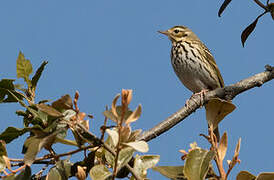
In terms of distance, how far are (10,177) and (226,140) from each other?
37.1 inches

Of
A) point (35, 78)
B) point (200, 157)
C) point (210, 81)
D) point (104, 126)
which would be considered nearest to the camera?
point (104, 126)

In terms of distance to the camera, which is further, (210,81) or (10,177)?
(210,81)

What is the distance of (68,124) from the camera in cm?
165

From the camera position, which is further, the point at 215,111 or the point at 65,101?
the point at 215,111

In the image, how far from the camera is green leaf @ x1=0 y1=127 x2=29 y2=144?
199cm

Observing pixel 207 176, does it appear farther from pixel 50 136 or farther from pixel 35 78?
pixel 35 78

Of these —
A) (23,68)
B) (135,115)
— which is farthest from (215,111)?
(23,68)

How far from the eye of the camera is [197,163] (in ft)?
5.60

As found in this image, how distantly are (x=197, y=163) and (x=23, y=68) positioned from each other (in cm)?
134

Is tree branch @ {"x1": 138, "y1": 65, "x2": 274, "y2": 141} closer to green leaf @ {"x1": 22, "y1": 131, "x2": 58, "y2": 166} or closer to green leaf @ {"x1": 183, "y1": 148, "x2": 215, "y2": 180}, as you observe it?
green leaf @ {"x1": 183, "y1": 148, "x2": 215, "y2": 180}

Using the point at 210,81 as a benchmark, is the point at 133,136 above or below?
below

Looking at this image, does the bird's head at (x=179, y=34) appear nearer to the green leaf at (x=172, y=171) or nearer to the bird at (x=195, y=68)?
the bird at (x=195, y=68)

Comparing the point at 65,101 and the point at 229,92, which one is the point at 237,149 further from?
the point at 229,92

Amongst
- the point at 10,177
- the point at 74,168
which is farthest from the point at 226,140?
the point at 10,177
